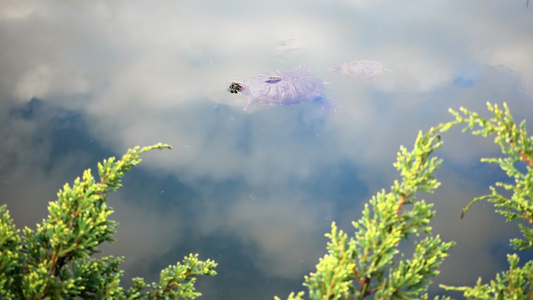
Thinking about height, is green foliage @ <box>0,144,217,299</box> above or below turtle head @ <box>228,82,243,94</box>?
below

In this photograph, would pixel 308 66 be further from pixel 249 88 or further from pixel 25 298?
pixel 25 298

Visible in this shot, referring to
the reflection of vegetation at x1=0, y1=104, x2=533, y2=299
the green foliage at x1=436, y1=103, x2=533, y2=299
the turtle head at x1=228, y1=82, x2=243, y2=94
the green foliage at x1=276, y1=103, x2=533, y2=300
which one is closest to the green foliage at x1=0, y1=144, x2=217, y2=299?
the reflection of vegetation at x1=0, y1=104, x2=533, y2=299

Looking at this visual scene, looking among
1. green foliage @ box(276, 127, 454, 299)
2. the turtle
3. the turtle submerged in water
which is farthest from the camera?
the turtle

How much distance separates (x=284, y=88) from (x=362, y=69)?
0.88 meters

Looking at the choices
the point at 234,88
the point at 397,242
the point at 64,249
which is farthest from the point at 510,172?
the point at 234,88

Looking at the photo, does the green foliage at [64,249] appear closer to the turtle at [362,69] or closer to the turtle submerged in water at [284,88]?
the turtle submerged in water at [284,88]

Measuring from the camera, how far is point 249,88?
15.3ft

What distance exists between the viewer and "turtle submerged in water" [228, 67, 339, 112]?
4605 mm

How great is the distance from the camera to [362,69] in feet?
16.0

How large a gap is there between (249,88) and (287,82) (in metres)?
0.52

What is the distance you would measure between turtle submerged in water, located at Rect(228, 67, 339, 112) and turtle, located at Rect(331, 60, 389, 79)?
12.1 inches

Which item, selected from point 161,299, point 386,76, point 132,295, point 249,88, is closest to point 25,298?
point 132,295

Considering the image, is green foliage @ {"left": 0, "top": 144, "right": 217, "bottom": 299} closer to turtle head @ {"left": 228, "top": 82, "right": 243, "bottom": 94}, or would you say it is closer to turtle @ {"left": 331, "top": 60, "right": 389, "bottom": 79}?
turtle head @ {"left": 228, "top": 82, "right": 243, "bottom": 94}

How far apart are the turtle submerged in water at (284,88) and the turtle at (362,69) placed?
0.31 metres
